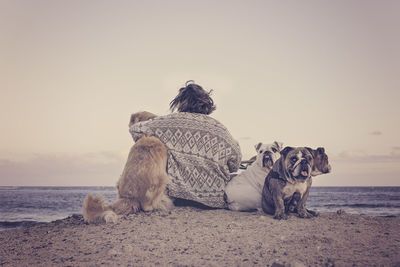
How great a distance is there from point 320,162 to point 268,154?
896 millimetres

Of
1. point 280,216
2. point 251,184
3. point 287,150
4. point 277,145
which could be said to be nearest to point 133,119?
point 251,184

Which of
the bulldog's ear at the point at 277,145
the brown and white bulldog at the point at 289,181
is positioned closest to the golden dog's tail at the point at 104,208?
the brown and white bulldog at the point at 289,181

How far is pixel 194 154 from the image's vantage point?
539cm

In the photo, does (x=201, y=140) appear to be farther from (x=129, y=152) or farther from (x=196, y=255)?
(x=196, y=255)

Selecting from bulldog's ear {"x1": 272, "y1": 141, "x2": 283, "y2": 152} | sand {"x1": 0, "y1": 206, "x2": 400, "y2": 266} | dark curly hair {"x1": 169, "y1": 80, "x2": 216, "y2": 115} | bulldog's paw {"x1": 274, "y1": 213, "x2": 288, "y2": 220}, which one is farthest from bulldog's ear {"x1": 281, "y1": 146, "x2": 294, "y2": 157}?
dark curly hair {"x1": 169, "y1": 80, "x2": 216, "y2": 115}

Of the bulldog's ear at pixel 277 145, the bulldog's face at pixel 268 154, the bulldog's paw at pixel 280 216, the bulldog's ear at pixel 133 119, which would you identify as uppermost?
the bulldog's ear at pixel 133 119

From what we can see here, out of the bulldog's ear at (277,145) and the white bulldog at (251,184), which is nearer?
the white bulldog at (251,184)

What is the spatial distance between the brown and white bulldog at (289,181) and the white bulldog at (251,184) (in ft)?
1.18

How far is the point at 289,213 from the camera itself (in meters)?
5.09

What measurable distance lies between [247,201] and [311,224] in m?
1.21

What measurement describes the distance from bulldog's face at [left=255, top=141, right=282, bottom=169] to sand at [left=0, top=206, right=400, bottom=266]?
2.89 feet

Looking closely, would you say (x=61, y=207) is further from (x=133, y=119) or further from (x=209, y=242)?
(x=209, y=242)

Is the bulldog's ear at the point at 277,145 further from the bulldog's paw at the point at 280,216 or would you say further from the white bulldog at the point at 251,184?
the bulldog's paw at the point at 280,216

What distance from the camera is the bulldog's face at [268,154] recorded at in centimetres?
541
